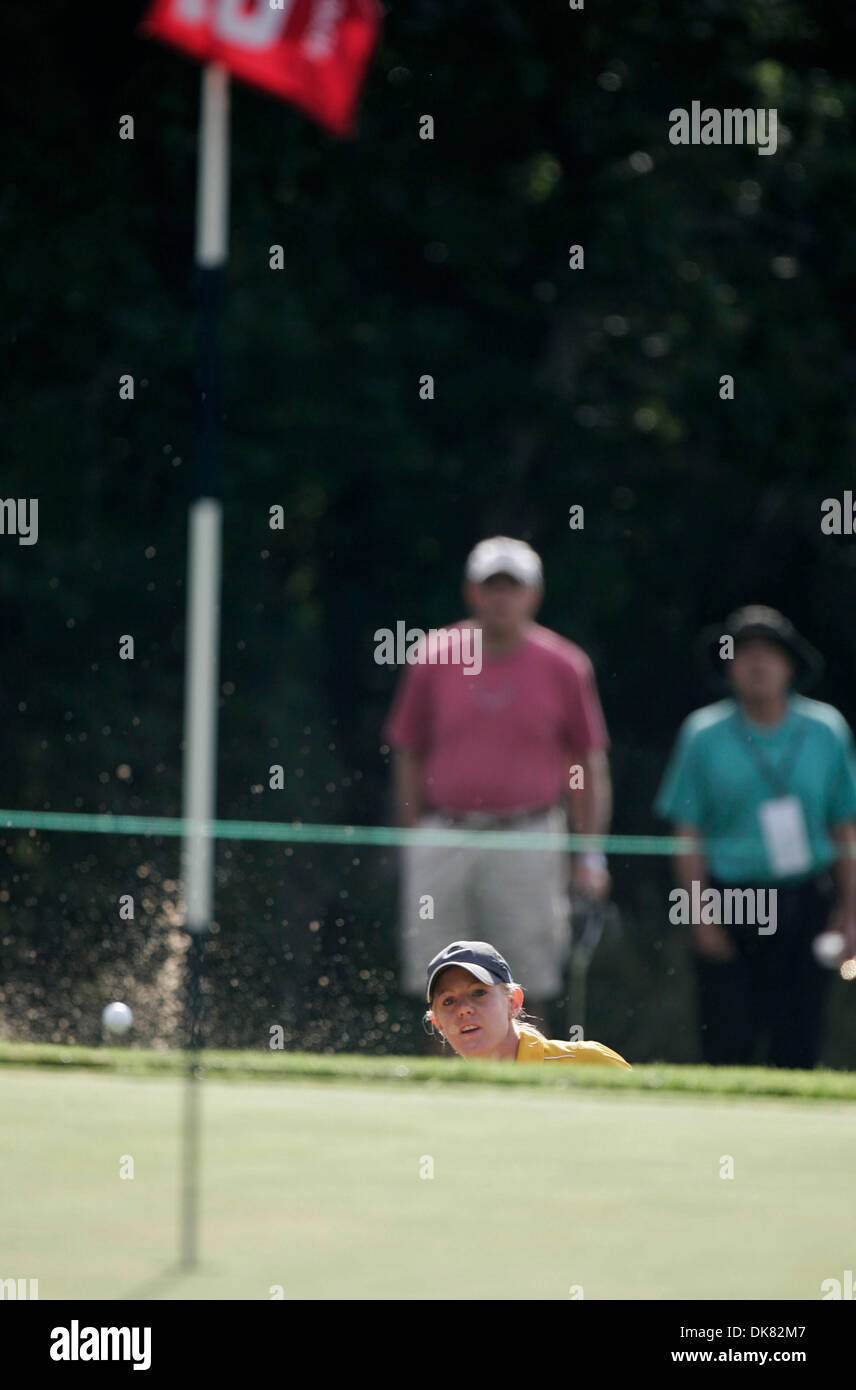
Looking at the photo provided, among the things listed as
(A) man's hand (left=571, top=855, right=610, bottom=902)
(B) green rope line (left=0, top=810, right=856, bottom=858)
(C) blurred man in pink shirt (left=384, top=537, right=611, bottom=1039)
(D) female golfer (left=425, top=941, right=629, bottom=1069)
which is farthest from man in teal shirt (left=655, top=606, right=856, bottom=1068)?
(D) female golfer (left=425, top=941, right=629, bottom=1069)

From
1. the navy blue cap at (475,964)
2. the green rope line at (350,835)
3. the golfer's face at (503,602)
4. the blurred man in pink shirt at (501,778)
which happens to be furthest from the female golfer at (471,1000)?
the golfer's face at (503,602)

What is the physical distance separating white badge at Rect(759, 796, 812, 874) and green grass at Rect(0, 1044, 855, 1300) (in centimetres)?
142

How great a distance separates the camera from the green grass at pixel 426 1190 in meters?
3.97

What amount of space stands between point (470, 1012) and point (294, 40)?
8.31 meters

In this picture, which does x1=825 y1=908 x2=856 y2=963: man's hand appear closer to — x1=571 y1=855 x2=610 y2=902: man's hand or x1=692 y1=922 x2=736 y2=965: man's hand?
x1=692 y1=922 x2=736 y2=965: man's hand

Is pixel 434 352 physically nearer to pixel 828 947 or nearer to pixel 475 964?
pixel 828 947

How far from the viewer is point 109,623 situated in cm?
1536

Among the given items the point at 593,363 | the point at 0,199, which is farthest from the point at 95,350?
the point at 593,363

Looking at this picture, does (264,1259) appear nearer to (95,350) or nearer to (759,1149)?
(759,1149)

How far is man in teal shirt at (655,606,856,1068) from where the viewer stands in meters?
7.48

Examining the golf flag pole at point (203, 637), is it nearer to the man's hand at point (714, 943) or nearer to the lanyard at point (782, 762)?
the man's hand at point (714, 943)

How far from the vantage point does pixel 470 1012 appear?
12.3 feet

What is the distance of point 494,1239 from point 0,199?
1247 centimetres

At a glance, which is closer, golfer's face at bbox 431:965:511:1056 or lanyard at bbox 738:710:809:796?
golfer's face at bbox 431:965:511:1056
